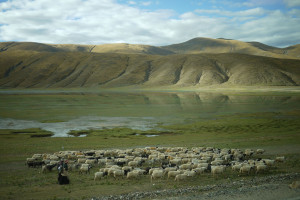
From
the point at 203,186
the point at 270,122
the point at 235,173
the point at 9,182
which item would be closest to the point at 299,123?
the point at 270,122

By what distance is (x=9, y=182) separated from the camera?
14453mm

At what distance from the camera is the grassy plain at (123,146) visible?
13.5m

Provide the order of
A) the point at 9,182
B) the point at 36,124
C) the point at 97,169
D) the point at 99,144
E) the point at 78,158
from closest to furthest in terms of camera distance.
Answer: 1. the point at 9,182
2. the point at 97,169
3. the point at 78,158
4. the point at 99,144
5. the point at 36,124

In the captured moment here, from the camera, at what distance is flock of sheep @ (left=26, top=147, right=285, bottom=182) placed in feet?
51.5

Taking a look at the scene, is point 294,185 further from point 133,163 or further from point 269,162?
point 133,163

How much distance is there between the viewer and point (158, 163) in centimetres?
1938

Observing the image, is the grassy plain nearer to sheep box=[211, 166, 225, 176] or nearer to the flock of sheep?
sheep box=[211, 166, 225, 176]

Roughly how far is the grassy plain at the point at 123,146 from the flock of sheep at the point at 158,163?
0.52m

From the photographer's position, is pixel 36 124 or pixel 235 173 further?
pixel 36 124

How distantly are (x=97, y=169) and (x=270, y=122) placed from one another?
1242 inches

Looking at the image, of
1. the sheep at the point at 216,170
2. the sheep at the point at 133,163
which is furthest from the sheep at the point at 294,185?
the sheep at the point at 133,163

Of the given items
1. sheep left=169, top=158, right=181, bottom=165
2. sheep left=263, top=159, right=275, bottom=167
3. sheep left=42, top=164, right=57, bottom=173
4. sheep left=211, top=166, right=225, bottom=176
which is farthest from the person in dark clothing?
sheep left=263, top=159, right=275, bottom=167

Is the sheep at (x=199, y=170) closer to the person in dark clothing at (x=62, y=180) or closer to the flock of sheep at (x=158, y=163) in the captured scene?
the flock of sheep at (x=158, y=163)

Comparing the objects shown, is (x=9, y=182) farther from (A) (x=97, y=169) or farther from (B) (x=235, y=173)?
(B) (x=235, y=173)
